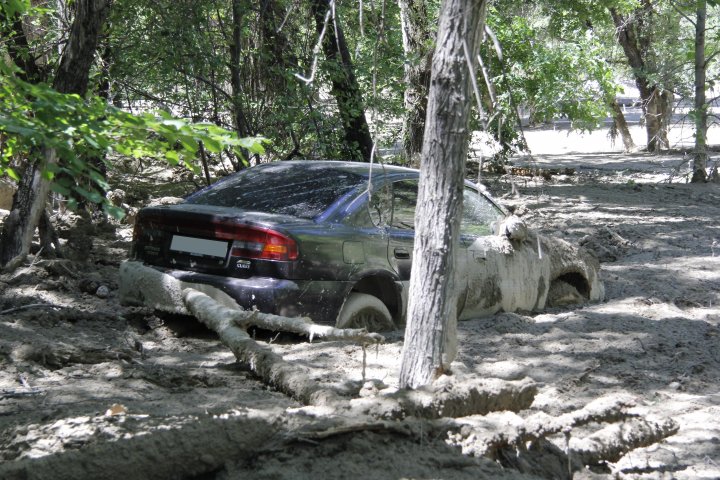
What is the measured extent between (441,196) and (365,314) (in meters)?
2.51

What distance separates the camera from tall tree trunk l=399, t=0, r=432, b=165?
1346cm

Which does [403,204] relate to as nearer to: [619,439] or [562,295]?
[562,295]

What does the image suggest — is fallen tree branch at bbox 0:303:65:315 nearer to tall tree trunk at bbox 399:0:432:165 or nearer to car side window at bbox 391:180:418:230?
car side window at bbox 391:180:418:230

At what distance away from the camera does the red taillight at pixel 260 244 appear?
19.9ft

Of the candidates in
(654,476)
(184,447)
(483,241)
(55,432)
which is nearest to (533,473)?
(654,476)

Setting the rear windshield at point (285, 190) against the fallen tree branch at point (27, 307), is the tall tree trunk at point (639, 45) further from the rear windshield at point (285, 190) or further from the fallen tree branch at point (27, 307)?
the fallen tree branch at point (27, 307)

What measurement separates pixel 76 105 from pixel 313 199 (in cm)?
→ 285

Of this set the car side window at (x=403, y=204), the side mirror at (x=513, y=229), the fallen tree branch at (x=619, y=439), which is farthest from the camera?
the side mirror at (x=513, y=229)

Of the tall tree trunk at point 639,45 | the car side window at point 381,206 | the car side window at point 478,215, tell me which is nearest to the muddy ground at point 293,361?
the car side window at point 478,215

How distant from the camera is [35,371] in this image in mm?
5094

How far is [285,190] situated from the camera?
6.81m

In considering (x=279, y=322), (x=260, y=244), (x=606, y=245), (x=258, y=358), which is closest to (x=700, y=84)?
(x=606, y=245)

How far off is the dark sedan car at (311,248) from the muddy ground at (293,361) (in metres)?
0.33

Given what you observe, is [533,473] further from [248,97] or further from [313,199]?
[248,97]
